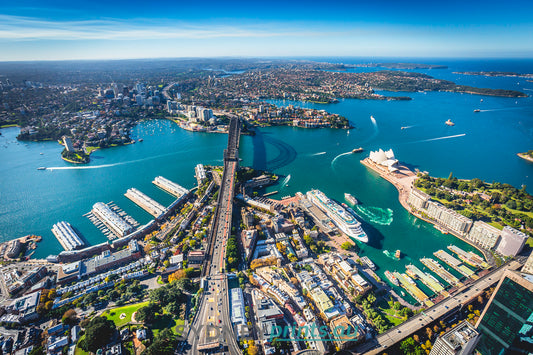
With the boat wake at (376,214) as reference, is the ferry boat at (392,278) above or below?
below

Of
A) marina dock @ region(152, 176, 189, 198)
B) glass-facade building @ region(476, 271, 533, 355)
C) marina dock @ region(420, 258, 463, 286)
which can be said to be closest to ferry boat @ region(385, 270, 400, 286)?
marina dock @ region(420, 258, 463, 286)

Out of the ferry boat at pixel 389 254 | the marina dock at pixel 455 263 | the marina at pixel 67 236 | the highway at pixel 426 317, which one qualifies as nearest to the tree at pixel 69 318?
the marina at pixel 67 236

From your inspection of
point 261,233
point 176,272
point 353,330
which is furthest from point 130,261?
point 353,330

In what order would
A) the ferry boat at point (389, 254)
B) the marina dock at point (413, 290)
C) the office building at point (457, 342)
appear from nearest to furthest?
the office building at point (457, 342) → the marina dock at point (413, 290) → the ferry boat at point (389, 254)

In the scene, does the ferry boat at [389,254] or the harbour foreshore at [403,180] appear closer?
the ferry boat at [389,254]

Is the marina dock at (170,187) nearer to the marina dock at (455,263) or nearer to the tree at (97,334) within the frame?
the tree at (97,334)

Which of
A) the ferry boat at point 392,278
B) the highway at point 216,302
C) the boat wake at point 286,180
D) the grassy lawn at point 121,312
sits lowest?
the ferry boat at point 392,278

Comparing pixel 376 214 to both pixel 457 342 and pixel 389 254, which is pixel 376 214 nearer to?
pixel 389 254

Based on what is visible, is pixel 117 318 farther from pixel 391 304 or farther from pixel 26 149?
pixel 26 149

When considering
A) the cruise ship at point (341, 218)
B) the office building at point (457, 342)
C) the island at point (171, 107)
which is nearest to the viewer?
the office building at point (457, 342)
